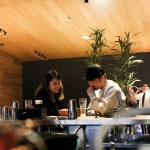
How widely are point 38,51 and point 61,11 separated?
384cm

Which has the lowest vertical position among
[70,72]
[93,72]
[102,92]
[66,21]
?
[102,92]

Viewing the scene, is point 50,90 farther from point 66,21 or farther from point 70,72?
point 70,72

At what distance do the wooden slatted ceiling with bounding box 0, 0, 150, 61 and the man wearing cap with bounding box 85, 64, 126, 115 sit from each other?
3768 millimetres

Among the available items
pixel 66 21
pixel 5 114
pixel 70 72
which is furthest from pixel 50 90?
pixel 70 72

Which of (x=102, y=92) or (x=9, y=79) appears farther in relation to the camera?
(x=9, y=79)

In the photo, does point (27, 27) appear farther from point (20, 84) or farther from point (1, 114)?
point (1, 114)

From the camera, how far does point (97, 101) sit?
282cm

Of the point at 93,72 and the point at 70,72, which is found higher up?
the point at 70,72

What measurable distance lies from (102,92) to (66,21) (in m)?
4.91

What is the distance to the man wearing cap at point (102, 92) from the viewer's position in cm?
279

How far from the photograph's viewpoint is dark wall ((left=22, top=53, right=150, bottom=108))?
10.6 m

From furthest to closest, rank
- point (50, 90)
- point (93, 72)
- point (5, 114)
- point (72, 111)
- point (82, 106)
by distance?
point (50, 90) < point (82, 106) < point (5, 114) < point (93, 72) < point (72, 111)

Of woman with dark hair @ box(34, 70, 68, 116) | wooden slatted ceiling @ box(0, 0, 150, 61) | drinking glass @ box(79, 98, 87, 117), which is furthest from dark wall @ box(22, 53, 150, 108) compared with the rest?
drinking glass @ box(79, 98, 87, 117)

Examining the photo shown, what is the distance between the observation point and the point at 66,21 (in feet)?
25.0
